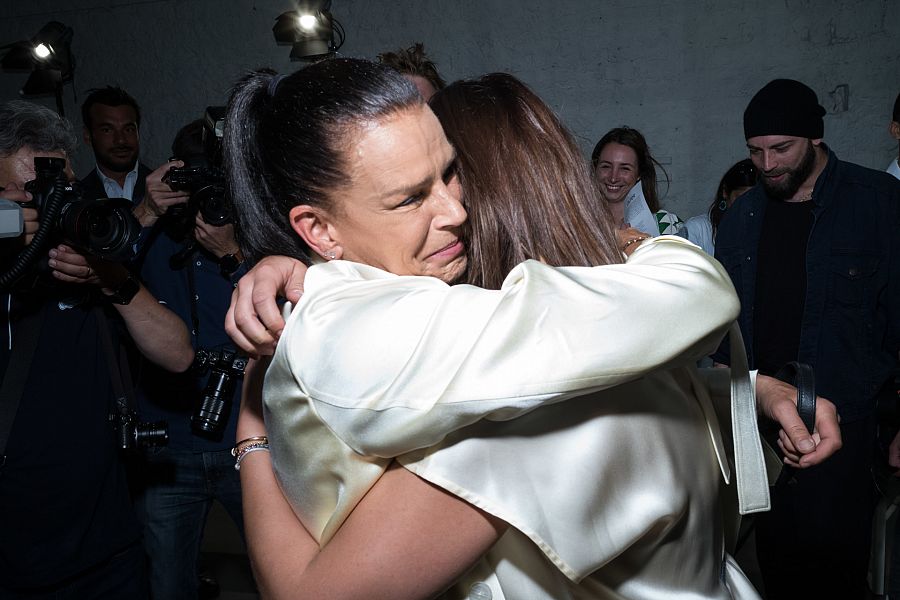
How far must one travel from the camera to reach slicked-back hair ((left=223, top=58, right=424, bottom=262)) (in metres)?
0.93

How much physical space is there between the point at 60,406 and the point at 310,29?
167 inches

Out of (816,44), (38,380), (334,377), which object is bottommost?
(38,380)

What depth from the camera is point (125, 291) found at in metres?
1.99

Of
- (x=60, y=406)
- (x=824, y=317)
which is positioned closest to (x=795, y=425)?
(x=60, y=406)

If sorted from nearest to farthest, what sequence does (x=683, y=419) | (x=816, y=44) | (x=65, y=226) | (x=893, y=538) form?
(x=683, y=419) < (x=65, y=226) < (x=893, y=538) < (x=816, y=44)

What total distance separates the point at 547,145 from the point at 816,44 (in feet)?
15.0

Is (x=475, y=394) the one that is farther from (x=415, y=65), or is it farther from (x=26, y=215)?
(x=415, y=65)

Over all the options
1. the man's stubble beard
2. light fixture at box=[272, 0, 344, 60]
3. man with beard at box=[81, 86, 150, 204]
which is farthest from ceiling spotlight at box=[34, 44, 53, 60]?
the man's stubble beard

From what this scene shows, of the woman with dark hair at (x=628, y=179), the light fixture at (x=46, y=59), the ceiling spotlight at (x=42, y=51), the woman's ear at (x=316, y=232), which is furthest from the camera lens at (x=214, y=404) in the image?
the ceiling spotlight at (x=42, y=51)

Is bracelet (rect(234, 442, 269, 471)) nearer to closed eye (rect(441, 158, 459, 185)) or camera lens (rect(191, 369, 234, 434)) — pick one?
closed eye (rect(441, 158, 459, 185))

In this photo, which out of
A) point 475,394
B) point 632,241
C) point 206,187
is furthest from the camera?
point 206,187

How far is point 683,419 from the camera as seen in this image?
0.92m

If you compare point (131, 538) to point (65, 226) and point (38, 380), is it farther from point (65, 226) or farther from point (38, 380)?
point (65, 226)

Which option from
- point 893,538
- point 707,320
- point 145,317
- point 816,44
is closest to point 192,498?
point 145,317
